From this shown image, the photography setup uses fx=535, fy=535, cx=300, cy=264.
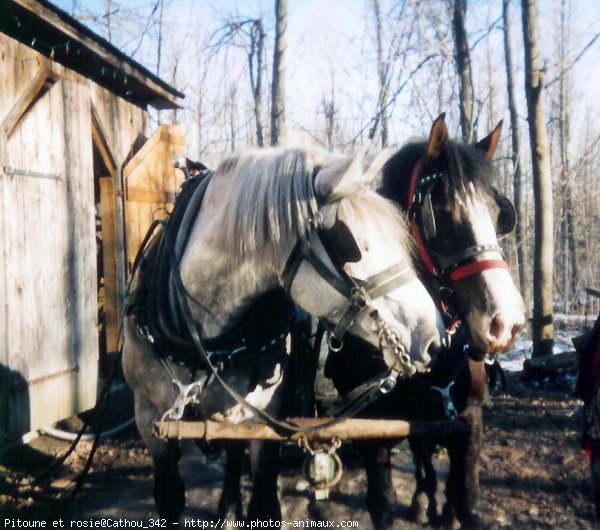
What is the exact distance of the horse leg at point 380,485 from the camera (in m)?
2.72

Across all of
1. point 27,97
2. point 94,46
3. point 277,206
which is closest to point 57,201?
point 27,97

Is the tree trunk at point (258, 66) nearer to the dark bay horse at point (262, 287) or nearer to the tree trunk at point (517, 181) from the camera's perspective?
the tree trunk at point (517, 181)

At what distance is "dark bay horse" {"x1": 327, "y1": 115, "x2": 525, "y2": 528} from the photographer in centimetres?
220

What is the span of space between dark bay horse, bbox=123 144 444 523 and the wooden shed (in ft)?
5.52

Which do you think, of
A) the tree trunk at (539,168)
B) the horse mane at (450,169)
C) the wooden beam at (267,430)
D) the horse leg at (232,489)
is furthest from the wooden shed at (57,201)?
the tree trunk at (539,168)

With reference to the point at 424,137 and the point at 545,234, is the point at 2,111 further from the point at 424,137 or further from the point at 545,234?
the point at 545,234

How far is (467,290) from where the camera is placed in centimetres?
227

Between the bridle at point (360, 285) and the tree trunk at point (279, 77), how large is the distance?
19.7ft

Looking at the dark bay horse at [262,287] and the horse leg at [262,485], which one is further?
the horse leg at [262,485]

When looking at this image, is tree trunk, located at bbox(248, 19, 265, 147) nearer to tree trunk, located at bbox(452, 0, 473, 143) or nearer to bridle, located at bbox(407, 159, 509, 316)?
tree trunk, located at bbox(452, 0, 473, 143)

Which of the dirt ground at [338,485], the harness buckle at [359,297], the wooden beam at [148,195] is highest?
the wooden beam at [148,195]

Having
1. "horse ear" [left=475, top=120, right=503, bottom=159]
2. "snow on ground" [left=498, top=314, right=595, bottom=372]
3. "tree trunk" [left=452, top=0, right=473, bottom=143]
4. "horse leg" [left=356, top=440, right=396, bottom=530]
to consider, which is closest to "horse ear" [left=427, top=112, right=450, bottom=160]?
"horse ear" [left=475, top=120, right=503, bottom=159]

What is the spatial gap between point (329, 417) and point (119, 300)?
3.83m

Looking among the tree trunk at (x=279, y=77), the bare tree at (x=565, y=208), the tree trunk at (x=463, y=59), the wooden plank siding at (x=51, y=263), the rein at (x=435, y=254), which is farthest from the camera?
the bare tree at (x=565, y=208)
